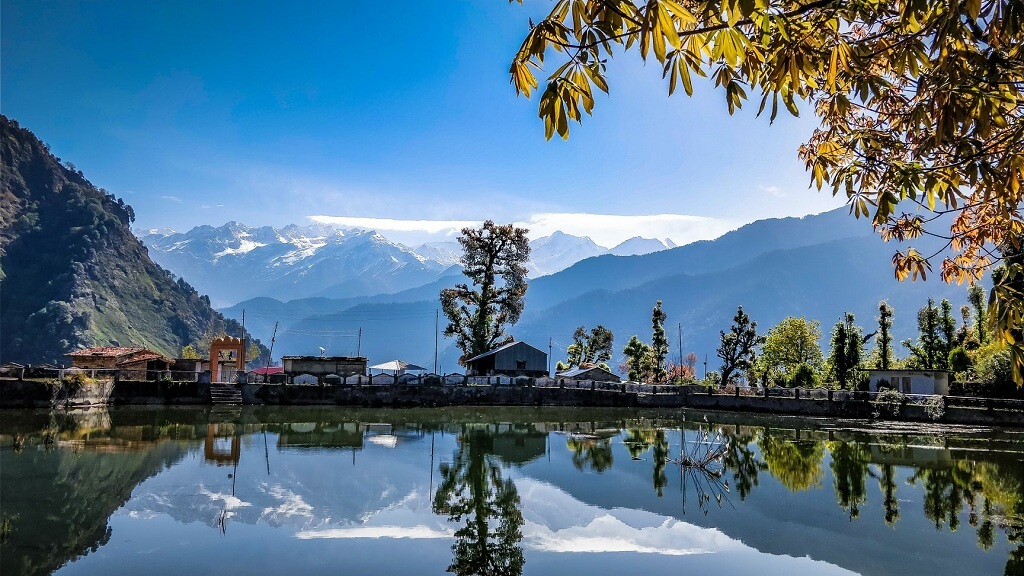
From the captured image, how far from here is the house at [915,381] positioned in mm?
39062

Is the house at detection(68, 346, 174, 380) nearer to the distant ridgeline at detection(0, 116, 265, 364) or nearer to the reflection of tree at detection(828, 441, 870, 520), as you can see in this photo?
the reflection of tree at detection(828, 441, 870, 520)

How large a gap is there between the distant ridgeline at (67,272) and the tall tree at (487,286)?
73858 millimetres

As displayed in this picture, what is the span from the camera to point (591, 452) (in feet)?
71.4

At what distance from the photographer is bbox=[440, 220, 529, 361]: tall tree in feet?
180

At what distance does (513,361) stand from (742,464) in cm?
3502

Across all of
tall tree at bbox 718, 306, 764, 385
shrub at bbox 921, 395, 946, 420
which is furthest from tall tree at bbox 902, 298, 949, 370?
shrub at bbox 921, 395, 946, 420

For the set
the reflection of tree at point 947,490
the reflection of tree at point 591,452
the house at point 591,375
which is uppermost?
the house at point 591,375

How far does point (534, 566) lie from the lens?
942 centimetres

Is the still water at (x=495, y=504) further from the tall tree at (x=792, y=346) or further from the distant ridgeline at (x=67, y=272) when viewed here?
the distant ridgeline at (x=67, y=272)

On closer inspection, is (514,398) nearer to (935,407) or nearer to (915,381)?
(935,407)

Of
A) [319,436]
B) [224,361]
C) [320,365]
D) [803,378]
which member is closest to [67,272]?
[224,361]

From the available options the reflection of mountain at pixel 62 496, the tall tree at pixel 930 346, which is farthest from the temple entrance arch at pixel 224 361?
the tall tree at pixel 930 346

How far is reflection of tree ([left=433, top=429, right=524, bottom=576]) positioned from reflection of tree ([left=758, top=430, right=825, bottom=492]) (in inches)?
282

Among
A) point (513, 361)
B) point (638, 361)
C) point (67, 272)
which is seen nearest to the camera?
point (513, 361)
